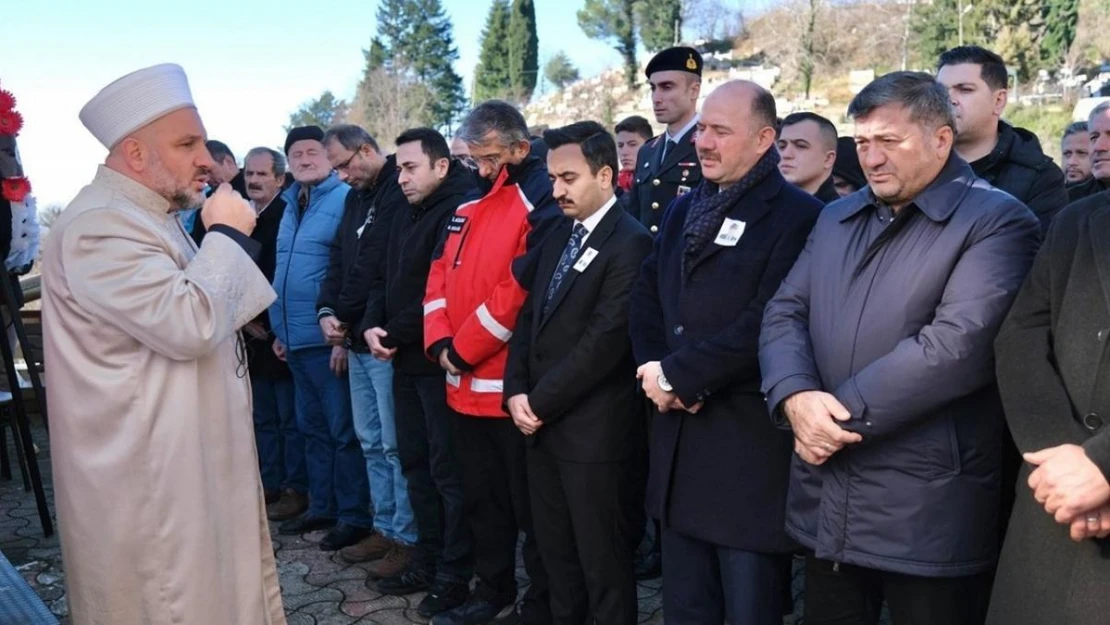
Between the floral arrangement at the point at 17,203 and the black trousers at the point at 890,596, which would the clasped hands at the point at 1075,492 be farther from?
the floral arrangement at the point at 17,203

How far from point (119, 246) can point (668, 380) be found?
5.35 ft

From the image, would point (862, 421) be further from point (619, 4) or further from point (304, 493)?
point (619, 4)

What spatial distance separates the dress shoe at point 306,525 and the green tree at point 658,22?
57310 mm

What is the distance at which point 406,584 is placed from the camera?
433 centimetres

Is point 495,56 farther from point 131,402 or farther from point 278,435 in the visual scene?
point 131,402

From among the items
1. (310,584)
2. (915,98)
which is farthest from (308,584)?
(915,98)

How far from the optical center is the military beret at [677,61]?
507cm

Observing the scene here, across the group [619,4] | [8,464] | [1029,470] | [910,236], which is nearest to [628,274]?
[910,236]

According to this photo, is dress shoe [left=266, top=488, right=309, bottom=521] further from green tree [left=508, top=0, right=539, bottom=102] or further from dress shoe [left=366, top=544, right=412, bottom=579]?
green tree [left=508, top=0, right=539, bottom=102]

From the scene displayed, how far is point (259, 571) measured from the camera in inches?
117

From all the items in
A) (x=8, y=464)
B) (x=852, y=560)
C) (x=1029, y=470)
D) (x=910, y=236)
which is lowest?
(x=8, y=464)

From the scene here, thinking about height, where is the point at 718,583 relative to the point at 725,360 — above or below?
below

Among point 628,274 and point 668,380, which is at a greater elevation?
point 628,274

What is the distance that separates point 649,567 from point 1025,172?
2.41m
